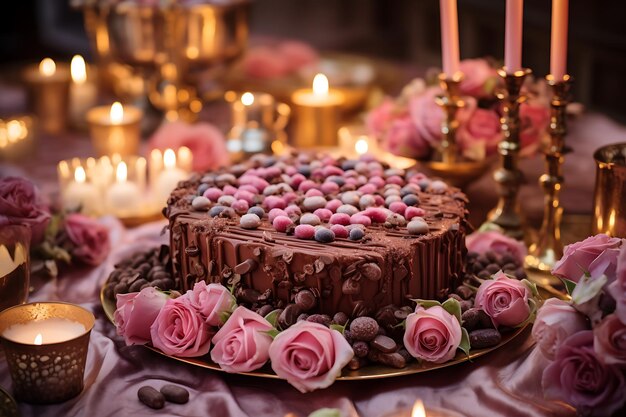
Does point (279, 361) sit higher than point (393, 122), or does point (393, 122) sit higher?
point (393, 122)

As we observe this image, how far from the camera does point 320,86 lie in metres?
2.12

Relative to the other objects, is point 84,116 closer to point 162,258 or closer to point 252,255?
point 162,258

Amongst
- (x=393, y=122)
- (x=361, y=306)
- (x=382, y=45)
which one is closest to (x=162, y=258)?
(x=361, y=306)

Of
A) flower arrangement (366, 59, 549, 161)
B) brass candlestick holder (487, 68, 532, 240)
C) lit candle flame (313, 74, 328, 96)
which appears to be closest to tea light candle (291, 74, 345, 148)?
lit candle flame (313, 74, 328, 96)

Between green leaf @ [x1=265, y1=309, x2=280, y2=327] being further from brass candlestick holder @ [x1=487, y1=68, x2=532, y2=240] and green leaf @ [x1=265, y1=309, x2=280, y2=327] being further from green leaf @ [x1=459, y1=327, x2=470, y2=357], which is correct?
brass candlestick holder @ [x1=487, y1=68, x2=532, y2=240]

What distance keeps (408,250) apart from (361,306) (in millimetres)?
99

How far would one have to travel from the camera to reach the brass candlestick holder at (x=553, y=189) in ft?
4.63

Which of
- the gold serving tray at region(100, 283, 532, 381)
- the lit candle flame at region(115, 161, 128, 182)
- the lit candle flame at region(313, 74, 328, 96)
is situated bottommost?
the gold serving tray at region(100, 283, 532, 381)

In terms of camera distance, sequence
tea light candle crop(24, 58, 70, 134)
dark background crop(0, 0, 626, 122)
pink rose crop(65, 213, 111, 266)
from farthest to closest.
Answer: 1. dark background crop(0, 0, 626, 122)
2. tea light candle crop(24, 58, 70, 134)
3. pink rose crop(65, 213, 111, 266)

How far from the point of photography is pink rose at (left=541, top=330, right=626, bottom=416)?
99cm

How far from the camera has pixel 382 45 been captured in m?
3.74

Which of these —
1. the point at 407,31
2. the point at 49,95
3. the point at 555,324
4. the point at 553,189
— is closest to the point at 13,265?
the point at 555,324

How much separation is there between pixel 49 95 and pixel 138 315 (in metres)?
1.30

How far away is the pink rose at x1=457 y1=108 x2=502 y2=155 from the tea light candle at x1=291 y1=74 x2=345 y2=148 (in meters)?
0.52
